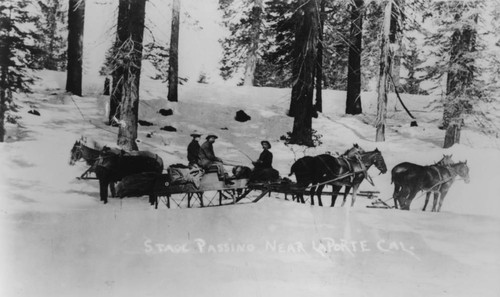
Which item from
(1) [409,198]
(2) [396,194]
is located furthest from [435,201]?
(2) [396,194]

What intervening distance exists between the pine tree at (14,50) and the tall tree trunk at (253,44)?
4.42 m

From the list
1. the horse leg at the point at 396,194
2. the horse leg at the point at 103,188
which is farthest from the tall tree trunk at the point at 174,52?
the horse leg at the point at 396,194

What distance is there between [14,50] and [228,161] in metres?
4.14

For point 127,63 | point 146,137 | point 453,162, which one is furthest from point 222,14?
point 453,162

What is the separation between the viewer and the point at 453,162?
A: 849cm

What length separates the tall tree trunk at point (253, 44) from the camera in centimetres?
966

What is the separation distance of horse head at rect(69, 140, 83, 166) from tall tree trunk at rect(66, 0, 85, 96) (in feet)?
4.14

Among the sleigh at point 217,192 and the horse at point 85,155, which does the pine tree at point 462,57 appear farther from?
the horse at point 85,155

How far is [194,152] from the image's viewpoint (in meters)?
7.95

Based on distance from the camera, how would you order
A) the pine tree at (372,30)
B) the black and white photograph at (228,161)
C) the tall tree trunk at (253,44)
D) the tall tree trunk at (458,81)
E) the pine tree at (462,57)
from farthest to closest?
the tall tree trunk at (253,44) < the pine tree at (372,30) < the pine tree at (462,57) < the tall tree trunk at (458,81) < the black and white photograph at (228,161)

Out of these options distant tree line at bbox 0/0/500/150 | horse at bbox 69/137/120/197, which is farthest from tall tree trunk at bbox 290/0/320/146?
horse at bbox 69/137/120/197

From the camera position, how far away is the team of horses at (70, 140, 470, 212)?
7.50 meters

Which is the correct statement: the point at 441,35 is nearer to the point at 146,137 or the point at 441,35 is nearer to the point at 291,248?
the point at 291,248

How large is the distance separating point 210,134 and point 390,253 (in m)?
3.93
